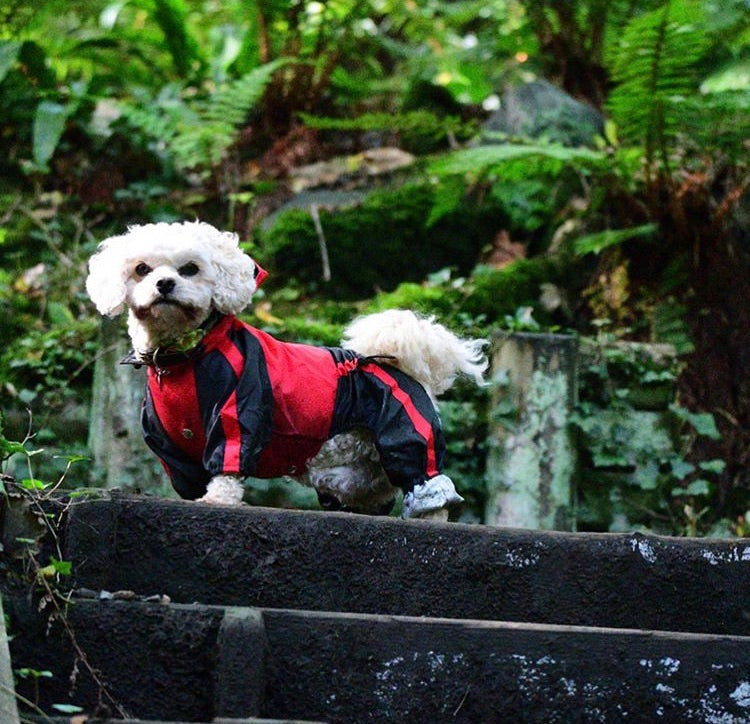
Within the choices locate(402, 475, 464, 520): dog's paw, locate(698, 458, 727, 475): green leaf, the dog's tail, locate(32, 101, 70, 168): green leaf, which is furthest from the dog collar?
locate(32, 101, 70, 168): green leaf

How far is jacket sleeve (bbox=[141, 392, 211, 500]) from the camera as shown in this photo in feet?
12.2

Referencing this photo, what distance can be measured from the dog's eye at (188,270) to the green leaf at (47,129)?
3701mm

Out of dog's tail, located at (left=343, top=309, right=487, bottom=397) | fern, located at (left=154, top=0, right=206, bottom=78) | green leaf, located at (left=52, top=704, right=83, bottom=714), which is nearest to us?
green leaf, located at (left=52, top=704, right=83, bottom=714)

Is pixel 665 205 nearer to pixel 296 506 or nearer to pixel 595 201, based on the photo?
pixel 595 201

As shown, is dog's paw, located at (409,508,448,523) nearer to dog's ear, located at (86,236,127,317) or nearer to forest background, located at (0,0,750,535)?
dog's ear, located at (86,236,127,317)

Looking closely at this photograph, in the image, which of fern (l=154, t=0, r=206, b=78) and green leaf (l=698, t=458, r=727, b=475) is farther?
fern (l=154, t=0, r=206, b=78)

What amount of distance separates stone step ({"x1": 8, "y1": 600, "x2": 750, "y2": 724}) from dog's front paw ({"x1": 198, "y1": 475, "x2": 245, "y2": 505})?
40.7 inches

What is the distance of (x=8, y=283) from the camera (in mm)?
6379

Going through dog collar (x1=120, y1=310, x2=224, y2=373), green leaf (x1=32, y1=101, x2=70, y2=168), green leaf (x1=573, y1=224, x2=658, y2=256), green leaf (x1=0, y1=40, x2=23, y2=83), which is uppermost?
green leaf (x1=0, y1=40, x2=23, y2=83)

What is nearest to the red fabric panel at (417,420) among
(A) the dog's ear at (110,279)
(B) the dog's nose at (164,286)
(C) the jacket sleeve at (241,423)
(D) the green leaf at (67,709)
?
(C) the jacket sleeve at (241,423)

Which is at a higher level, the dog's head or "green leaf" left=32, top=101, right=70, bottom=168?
"green leaf" left=32, top=101, right=70, bottom=168

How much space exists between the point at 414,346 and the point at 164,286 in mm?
876

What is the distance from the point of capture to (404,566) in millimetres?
2797

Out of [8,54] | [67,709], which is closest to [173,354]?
[67,709]
